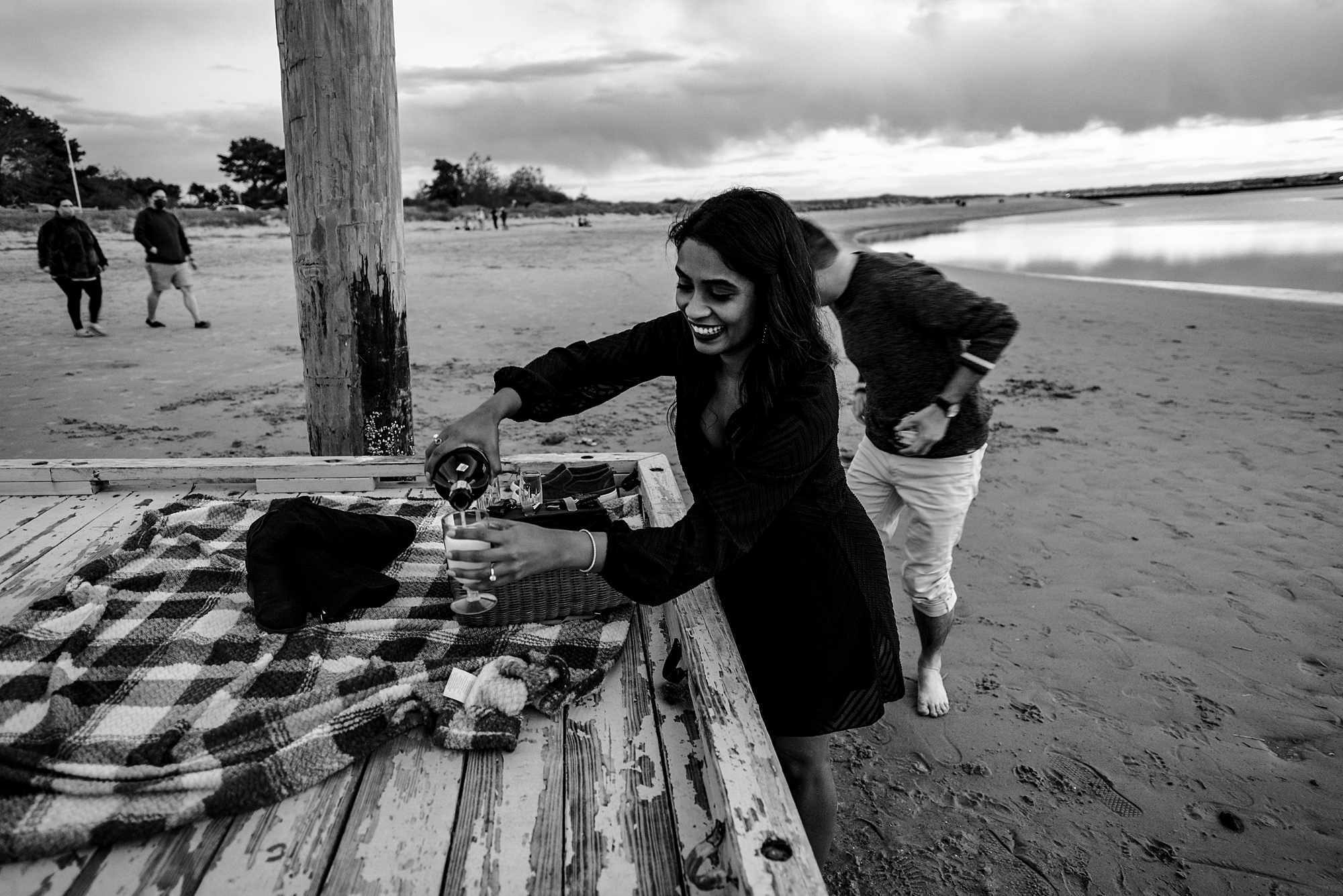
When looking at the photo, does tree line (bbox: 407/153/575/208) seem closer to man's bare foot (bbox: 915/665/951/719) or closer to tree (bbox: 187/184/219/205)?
tree (bbox: 187/184/219/205)

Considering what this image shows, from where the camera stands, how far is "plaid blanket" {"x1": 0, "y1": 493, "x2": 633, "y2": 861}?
1.80 metres

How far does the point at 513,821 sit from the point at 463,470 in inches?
37.3

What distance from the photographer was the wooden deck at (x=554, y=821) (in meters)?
1.62

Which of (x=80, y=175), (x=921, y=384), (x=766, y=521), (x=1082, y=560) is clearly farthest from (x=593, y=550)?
(x=80, y=175)

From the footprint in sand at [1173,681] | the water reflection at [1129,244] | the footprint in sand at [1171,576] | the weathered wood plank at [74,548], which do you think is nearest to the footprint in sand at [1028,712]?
the footprint in sand at [1173,681]

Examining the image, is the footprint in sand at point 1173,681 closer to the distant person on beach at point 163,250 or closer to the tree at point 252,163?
the distant person on beach at point 163,250

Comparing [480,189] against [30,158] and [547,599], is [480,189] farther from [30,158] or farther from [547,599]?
[547,599]

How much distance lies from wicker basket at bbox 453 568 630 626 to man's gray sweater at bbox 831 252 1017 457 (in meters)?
1.25

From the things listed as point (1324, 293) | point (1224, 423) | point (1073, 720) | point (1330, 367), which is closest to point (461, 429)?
point (1073, 720)

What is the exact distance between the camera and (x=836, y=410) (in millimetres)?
1931

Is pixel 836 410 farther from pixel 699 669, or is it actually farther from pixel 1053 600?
pixel 1053 600

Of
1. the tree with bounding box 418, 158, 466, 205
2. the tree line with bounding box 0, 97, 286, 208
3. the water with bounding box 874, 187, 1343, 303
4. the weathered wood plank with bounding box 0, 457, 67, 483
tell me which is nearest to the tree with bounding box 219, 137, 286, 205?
the tree line with bounding box 0, 97, 286, 208

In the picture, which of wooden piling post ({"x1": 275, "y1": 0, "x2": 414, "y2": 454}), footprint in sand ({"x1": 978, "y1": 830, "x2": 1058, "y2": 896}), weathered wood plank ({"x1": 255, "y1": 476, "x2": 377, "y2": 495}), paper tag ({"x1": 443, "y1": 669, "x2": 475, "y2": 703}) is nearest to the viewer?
paper tag ({"x1": 443, "y1": 669, "x2": 475, "y2": 703})

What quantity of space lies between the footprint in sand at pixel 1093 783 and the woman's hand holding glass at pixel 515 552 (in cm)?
217
